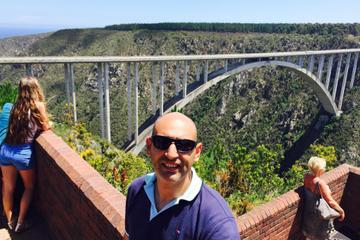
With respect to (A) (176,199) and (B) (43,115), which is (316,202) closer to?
(A) (176,199)

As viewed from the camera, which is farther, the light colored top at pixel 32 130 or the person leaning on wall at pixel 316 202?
the person leaning on wall at pixel 316 202

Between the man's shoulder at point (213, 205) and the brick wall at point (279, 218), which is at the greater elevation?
the man's shoulder at point (213, 205)

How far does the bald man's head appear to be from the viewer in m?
1.91

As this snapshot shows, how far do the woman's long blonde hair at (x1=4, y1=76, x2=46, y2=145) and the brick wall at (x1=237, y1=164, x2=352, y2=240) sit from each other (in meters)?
2.65

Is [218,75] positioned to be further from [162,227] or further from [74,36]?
[74,36]

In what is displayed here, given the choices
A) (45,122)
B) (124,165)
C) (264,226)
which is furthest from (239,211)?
(45,122)

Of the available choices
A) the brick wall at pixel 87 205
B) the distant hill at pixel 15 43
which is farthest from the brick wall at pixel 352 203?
the distant hill at pixel 15 43

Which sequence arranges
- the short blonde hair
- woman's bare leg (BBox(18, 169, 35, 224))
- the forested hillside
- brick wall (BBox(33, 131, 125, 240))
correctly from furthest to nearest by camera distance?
the forested hillside → the short blonde hair → woman's bare leg (BBox(18, 169, 35, 224)) → brick wall (BBox(33, 131, 125, 240))

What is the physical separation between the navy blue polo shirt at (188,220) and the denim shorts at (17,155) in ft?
7.91

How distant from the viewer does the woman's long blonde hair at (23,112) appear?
386 cm

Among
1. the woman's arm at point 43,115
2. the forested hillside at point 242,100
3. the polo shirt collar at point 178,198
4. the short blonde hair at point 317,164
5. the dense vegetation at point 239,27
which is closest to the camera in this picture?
the polo shirt collar at point 178,198

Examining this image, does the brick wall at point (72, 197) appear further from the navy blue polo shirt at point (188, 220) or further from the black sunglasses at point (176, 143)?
the black sunglasses at point (176, 143)

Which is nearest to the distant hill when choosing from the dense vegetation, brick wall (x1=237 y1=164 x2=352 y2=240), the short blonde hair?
the dense vegetation

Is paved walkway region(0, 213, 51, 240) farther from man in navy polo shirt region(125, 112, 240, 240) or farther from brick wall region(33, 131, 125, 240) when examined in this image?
man in navy polo shirt region(125, 112, 240, 240)
